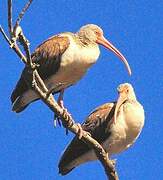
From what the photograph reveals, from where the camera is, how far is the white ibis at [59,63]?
1389 centimetres

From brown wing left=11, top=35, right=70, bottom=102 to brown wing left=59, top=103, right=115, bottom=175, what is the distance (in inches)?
57.2

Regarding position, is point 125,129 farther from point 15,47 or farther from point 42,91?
point 15,47

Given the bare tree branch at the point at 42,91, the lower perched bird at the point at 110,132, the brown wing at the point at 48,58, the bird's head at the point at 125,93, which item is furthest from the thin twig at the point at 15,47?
the bird's head at the point at 125,93

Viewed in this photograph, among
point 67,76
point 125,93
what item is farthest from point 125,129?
point 67,76

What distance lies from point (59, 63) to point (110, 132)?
181 centimetres

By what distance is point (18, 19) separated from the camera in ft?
28.4

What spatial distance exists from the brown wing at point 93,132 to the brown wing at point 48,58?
145cm

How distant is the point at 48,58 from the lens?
14148 millimetres

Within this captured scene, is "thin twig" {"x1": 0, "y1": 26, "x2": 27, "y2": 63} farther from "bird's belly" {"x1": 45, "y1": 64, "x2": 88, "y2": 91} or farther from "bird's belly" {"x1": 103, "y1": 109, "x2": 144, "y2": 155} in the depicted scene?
"bird's belly" {"x1": 103, "y1": 109, "x2": 144, "y2": 155}

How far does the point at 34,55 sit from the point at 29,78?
4.21 m

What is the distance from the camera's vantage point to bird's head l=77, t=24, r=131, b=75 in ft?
48.9

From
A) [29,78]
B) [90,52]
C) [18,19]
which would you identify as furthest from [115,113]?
[18,19]

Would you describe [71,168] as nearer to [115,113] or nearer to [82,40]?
[115,113]

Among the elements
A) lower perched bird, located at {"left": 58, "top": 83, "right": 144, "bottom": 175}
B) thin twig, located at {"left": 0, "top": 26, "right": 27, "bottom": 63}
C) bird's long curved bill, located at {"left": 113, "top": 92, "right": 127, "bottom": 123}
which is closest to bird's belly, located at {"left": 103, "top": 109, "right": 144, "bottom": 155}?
lower perched bird, located at {"left": 58, "top": 83, "right": 144, "bottom": 175}
